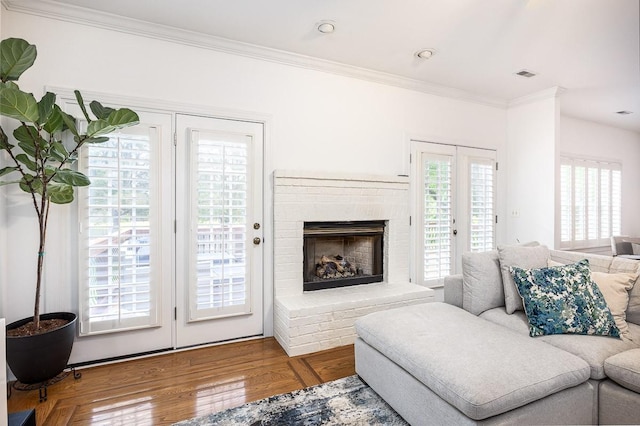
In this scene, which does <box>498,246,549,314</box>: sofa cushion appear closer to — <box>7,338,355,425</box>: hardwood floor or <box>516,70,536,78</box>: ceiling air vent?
<box>7,338,355,425</box>: hardwood floor

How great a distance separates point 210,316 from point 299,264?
0.92 m

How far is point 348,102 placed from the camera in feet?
11.4

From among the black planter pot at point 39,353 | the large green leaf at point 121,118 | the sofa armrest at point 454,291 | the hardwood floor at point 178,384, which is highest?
the large green leaf at point 121,118

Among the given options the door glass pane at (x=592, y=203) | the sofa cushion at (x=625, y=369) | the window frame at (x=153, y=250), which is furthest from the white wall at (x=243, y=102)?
the sofa cushion at (x=625, y=369)

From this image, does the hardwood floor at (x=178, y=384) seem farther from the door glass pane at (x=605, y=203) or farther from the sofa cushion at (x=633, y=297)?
the door glass pane at (x=605, y=203)

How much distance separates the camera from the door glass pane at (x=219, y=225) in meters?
2.79

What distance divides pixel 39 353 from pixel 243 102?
2.38 m

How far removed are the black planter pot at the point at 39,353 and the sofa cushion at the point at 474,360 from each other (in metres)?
1.98

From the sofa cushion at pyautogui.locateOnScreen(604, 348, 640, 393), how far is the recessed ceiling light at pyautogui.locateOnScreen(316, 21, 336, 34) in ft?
9.39

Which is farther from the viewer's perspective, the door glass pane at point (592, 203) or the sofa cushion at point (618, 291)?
the door glass pane at point (592, 203)

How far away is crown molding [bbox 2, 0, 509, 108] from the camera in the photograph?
235 cm

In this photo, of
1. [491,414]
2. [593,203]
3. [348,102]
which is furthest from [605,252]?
[491,414]

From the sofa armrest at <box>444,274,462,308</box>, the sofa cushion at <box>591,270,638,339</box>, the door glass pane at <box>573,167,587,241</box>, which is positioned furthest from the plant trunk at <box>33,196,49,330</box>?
the door glass pane at <box>573,167,587,241</box>

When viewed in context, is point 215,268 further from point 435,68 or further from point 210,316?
point 435,68
